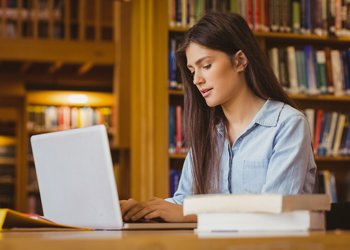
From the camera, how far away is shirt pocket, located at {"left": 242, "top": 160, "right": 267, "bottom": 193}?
1.89 m

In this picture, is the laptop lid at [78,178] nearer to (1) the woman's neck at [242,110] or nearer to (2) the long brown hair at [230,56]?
(2) the long brown hair at [230,56]

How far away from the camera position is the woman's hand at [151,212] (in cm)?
166

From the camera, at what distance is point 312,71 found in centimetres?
407

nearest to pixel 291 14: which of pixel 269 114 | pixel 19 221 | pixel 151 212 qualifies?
pixel 269 114

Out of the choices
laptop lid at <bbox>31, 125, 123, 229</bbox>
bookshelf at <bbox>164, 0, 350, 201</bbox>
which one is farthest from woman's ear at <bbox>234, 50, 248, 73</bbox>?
bookshelf at <bbox>164, 0, 350, 201</bbox>

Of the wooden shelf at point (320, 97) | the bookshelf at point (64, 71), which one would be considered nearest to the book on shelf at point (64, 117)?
the bookshelf at point (64, 71)

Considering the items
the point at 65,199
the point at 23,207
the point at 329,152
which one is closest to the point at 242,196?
the point at 65,199

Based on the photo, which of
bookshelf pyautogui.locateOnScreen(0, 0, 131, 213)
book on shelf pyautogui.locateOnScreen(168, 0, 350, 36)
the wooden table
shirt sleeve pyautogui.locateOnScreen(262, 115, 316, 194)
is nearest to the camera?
the wooden table

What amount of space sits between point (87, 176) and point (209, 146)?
68 cm

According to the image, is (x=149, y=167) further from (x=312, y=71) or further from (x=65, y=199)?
(x=65, y=199)

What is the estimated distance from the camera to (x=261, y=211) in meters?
1.00

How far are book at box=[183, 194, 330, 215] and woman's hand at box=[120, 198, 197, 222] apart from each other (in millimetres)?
566

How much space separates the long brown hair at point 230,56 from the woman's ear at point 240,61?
0.04 ft

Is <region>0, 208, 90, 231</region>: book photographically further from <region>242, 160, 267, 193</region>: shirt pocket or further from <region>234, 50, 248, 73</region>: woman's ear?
<region>234, 50, 248, 73</region>: woman's ear
